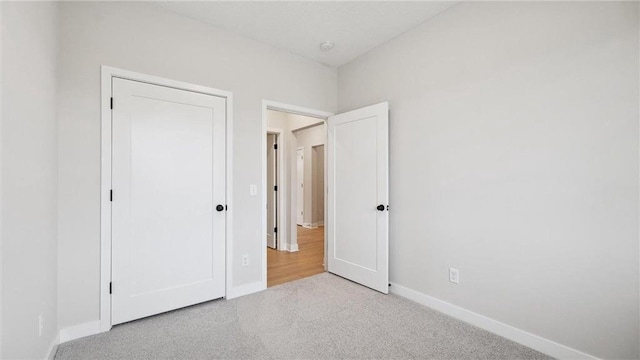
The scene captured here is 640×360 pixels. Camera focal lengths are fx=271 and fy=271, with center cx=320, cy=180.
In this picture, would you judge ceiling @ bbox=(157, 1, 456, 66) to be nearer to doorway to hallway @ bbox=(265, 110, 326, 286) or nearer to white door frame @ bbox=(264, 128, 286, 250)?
doorway to hallway @ bbox=(265, 110, 326, 286)

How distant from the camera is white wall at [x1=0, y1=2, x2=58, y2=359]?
123cm

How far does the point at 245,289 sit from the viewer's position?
283 centimetres

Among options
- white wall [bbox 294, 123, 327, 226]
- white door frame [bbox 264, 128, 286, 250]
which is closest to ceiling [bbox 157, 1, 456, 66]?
white door frame [bbox 264, 128, 286, 250]

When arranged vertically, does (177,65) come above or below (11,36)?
above

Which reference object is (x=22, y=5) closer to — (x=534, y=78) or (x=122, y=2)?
(x=122, y=2)

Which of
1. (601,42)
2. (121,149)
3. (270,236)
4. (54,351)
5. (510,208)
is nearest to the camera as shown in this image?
(601,42)

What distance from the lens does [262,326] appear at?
2215 mm

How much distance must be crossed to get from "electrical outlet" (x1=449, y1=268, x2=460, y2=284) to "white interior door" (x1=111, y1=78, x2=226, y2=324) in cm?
216

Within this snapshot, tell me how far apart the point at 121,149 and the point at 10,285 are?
48.6 inches

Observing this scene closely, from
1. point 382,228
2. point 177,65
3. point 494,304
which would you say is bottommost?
point 494,304

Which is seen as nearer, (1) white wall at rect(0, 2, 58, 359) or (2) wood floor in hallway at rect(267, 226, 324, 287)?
(1) white wall at rect(0, 2, 58, 359)

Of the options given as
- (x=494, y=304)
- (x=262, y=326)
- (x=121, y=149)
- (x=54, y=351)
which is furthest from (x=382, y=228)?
(x=54, y=351)

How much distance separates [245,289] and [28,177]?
77.6 inches

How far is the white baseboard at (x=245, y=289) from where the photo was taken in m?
2.74
